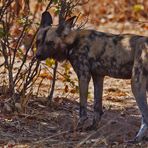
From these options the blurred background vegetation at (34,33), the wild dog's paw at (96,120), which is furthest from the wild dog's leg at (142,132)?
the blurred background vegetation at (34,33)

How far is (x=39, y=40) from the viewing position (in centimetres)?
664

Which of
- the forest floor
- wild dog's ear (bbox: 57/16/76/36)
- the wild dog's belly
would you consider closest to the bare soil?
the forest floor

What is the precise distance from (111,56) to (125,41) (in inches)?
7.5

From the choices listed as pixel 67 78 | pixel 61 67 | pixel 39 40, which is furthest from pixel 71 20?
pixel 61 67

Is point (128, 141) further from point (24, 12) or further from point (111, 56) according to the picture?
point (24, 12)

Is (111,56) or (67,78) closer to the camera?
(111,56)

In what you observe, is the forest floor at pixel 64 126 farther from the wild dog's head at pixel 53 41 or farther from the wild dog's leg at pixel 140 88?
the wild dog's head at pixel 53 41

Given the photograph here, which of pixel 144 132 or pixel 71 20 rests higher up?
pixel 71 20

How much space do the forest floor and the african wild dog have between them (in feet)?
0.81

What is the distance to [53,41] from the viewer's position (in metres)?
6.64

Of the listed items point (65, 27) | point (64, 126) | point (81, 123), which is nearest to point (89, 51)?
point (65, 27)

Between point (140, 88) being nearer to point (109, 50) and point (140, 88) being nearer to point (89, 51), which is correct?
point (109, 50)

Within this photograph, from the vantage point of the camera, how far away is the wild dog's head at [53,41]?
6.62m

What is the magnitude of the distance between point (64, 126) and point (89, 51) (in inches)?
33.9
